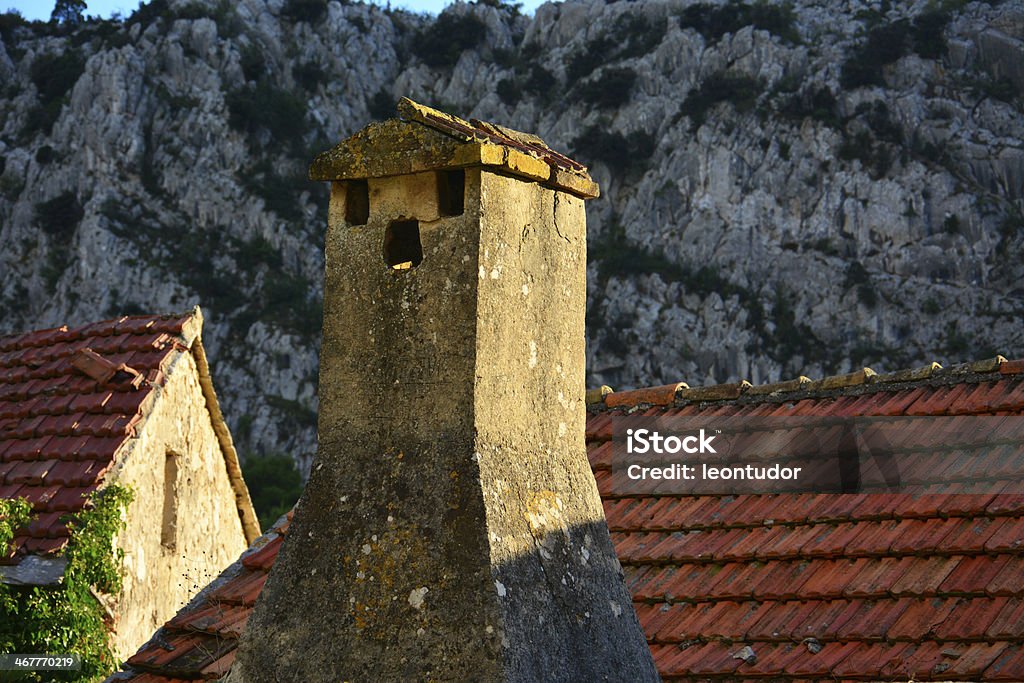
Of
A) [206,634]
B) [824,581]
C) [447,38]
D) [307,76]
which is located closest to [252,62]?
[307,76]

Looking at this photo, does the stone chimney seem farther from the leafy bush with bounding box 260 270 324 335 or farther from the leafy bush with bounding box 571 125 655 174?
the leafy bush with bounding box 571 125 655 174

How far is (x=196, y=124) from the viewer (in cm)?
4469

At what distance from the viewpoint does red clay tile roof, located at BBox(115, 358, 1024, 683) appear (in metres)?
4.97

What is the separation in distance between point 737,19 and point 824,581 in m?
46.2

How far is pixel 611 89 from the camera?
4797cm

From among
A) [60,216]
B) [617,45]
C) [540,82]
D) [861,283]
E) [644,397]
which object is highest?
[617,45]

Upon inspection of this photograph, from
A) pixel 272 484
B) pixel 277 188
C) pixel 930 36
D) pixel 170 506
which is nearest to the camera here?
pixel 170 506

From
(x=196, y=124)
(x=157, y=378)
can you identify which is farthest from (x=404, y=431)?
(x=196, y=124)

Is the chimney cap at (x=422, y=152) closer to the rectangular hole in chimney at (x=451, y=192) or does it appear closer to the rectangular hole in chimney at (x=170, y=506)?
the rectangular hole in chimney at (x=451, y=192)

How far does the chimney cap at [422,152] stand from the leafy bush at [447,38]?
49526mm

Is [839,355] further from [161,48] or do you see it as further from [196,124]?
[161,48]

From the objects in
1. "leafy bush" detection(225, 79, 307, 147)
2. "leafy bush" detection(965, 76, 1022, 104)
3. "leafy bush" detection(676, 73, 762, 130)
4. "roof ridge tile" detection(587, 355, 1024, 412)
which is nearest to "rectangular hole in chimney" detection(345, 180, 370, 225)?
"roof ridge tile" detection(587, 355, 1024, 412)

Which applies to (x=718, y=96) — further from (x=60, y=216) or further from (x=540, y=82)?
(x=60, y=216)

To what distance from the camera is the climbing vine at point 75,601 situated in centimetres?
730
